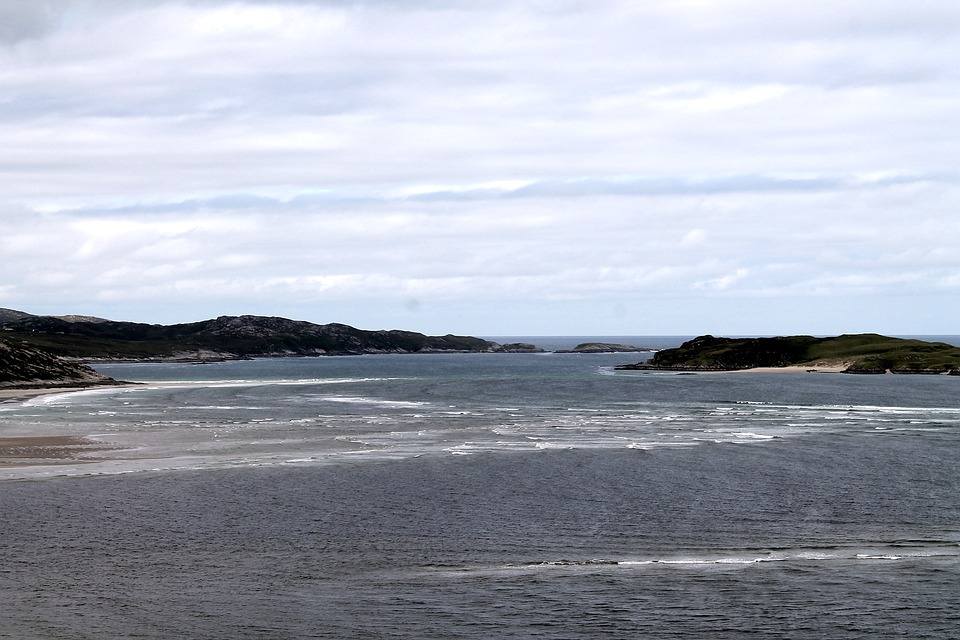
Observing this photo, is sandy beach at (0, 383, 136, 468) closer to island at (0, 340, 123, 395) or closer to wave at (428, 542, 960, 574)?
wave at (428, 542, 960, 574)

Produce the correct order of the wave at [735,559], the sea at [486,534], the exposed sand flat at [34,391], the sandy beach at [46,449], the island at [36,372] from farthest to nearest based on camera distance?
the island at [36,372]
the exposed sand flat at [34,391]
the sandy beach at [46,449]
the wave at [735,559]
the sea at [486,534]

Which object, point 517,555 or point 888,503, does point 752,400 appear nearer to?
point 888,503

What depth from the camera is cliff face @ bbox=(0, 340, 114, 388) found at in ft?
474

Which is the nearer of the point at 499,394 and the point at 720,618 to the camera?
the point at 720,618

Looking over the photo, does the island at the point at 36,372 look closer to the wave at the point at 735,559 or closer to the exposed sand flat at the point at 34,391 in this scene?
the exposed sand flat at the point at 34,391

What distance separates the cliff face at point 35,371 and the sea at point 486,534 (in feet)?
253

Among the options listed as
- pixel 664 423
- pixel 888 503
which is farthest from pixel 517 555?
pixel 664 423

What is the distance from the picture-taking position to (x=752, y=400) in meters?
114

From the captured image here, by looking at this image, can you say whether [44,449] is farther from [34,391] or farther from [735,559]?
[34,391]

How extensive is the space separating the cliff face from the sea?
77229 mm

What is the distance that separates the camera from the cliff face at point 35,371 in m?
145

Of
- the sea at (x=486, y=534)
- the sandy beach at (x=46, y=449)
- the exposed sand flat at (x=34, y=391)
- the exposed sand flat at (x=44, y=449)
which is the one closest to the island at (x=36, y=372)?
the exposed sand flat at (x=34, y=391)

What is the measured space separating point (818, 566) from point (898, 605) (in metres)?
4.26

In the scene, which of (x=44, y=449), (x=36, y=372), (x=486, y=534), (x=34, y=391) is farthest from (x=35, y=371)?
(x=486, y=534)
